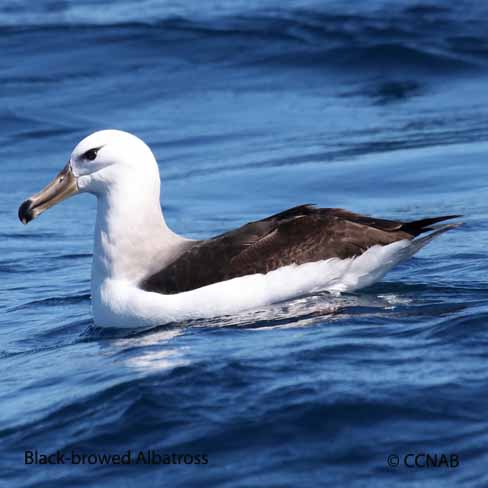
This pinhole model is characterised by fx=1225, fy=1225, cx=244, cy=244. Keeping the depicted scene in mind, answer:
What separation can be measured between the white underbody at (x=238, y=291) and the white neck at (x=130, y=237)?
13 centimetres

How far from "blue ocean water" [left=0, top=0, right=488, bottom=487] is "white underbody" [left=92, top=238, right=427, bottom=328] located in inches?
5.0

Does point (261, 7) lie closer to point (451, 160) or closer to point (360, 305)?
point (451, 160)

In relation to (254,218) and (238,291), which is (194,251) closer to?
(238,291)

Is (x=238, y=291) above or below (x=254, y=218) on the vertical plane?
above

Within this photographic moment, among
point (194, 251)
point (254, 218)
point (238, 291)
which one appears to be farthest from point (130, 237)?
point (254, 218)

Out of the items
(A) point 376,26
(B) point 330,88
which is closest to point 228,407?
(B) point 330,88

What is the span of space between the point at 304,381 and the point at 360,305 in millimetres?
2081

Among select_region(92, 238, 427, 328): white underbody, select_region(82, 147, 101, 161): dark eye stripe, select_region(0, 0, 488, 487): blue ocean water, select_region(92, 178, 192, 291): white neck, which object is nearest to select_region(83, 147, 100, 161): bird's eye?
select_region(82, 147, 101, 161): dark eye stripe

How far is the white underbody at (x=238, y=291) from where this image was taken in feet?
28.3

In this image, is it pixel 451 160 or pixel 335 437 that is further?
pixel 451 160

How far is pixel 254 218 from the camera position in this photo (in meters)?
13.3

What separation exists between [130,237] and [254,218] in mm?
4377

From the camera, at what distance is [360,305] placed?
870 centimetres

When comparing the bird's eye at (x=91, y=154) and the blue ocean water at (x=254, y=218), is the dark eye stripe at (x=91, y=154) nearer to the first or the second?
the bird's eye at (x=91, y=154)
